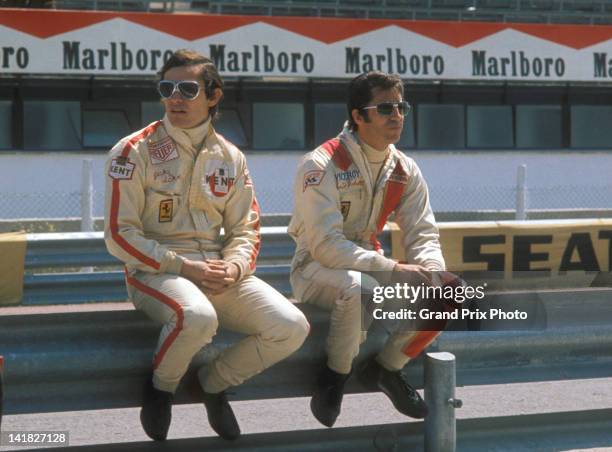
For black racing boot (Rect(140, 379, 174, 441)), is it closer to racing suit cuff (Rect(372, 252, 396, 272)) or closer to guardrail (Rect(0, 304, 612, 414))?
guardrail (Rect(0, 304, 612, 414))

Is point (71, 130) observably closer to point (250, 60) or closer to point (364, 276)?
point (250, 60)

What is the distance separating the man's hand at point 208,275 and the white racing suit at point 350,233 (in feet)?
1.41

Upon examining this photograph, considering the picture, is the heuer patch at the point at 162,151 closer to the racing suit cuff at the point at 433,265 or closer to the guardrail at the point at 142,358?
the guardrail at the point at 142,358

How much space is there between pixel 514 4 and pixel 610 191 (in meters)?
5.06

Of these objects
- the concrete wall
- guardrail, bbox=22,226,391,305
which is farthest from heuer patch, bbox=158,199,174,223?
the concrete wall

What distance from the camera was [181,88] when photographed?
4086 millimetres

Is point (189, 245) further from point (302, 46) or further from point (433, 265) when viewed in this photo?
point (302, 46)

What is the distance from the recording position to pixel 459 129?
19.1 m

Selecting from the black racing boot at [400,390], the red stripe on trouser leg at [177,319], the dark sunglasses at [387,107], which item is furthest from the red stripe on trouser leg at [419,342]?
the dark sunglasses at [387,107]

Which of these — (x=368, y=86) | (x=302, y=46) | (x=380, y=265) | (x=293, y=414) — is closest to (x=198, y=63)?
(x=368, y=86)

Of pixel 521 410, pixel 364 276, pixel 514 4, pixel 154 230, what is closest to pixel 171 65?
pixel 154 230

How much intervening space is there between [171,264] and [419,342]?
0.99 meters

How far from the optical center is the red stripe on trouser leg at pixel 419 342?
3822mm

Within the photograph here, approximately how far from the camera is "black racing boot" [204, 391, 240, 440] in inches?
146
